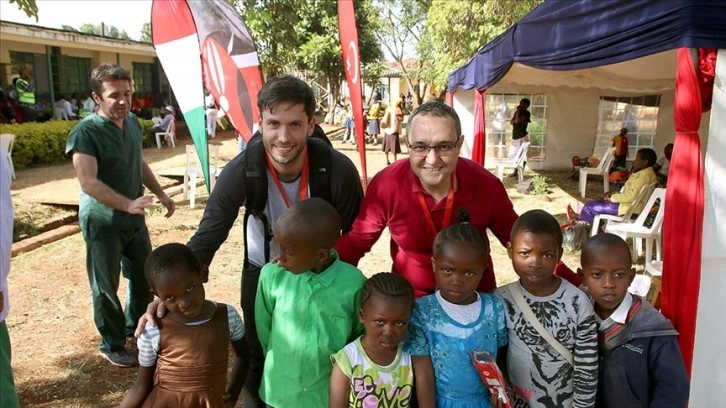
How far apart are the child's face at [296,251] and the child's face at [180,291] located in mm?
327

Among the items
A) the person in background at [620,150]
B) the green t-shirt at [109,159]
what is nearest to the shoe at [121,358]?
the green t-shirt at [109,159]

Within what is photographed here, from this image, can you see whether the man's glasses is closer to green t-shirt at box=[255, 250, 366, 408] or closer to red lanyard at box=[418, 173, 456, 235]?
red lanyard at box=[418, 173, 456, 235]

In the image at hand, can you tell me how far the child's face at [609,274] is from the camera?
1886 millimetres

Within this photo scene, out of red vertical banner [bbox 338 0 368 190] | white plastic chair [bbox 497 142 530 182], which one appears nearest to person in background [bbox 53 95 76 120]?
white plastic chair [bbox 497 142 530 182]

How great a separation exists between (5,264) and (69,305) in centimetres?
283

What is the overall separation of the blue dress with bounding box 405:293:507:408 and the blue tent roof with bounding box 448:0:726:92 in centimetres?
186

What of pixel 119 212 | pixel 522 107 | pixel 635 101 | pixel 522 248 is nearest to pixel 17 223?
pixel 119 212

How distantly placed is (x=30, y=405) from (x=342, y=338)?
7.69 feet

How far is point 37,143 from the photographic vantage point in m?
11.8

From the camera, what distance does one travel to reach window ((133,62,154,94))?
2067cm

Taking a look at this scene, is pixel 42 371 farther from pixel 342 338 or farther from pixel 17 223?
pixel 17 223

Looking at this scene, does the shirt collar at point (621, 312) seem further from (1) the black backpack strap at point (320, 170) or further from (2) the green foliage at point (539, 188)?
(2) the green foliage at point (539, 188)

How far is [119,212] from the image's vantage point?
11.0ft

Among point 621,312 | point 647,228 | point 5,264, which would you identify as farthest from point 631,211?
point 5,264
